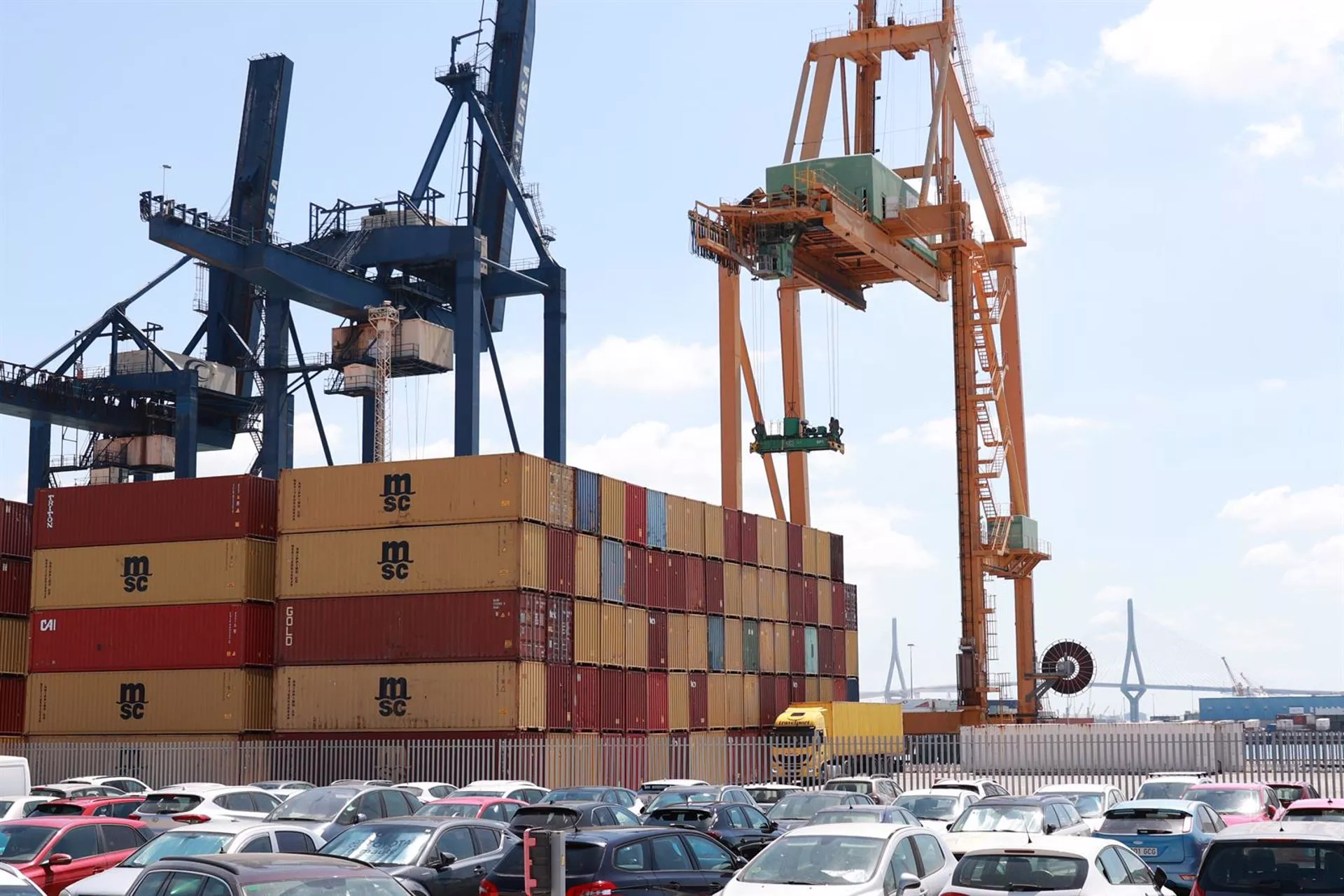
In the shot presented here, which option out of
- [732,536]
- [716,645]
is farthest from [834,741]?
[732,536]

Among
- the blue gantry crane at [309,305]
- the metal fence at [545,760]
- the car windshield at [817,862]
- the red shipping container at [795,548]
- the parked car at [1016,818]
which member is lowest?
the metal fence at [545,760]

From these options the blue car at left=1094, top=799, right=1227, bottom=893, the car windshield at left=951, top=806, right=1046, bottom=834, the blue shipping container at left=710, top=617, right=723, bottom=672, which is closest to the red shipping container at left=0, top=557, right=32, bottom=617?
the blue shipping container at left=710, top=617, right=723, bottom=672

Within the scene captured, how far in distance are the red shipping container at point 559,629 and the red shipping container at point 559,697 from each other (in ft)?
0.83

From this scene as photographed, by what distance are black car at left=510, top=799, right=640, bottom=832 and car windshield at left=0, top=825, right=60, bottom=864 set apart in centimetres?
517

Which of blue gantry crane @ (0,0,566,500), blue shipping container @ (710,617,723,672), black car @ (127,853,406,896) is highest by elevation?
blue gantry crane @ (0,0,566,500)

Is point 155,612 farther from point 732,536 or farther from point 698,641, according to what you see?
point 732,536

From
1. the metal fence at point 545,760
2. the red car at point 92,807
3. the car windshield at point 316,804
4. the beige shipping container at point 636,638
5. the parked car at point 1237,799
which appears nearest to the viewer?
the parked car at point 1237,799

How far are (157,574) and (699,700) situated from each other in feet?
52.3

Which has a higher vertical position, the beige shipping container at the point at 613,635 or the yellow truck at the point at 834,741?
the beige shipping container at the point at 613,635

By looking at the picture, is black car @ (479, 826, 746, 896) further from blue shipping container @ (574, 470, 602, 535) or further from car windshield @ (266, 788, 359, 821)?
blue shipping container @ (574, 470, 602, 535)

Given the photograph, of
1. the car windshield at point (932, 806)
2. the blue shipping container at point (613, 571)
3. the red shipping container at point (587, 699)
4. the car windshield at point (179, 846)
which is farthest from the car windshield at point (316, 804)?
the blue shipping container at point (613, 571)

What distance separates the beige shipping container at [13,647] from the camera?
46469 millimetres

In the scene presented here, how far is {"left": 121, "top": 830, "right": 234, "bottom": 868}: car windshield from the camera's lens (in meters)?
16.0

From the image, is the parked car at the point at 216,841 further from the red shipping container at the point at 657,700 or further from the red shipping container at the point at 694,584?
the red shipping container at the point at 694,584
